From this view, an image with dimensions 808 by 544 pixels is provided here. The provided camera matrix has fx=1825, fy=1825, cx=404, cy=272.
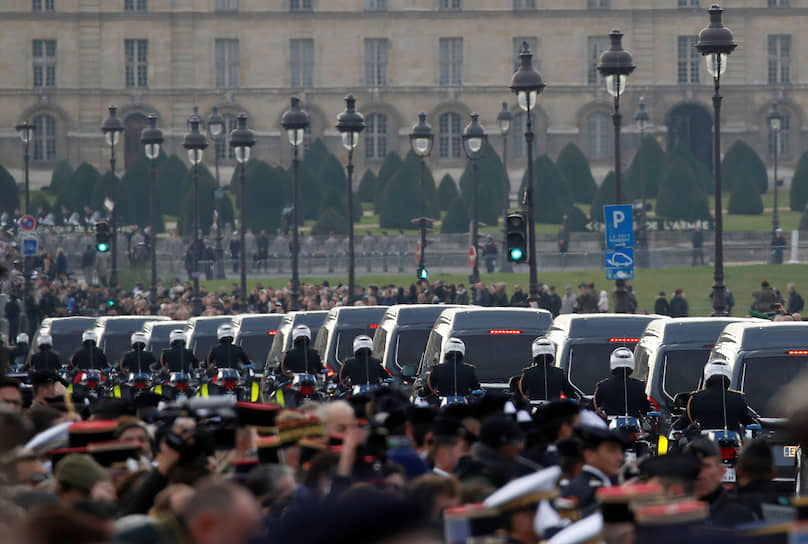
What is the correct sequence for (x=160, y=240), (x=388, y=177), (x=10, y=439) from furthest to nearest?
(x=388, y=177) < (x=160, y=240) < (x=10, y=439)

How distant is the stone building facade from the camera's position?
291ft

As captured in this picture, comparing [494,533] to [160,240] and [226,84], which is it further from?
[226,84]

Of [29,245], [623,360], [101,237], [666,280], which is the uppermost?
[101,237]

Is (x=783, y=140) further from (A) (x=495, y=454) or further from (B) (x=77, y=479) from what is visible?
(B) (x=77, y=479)

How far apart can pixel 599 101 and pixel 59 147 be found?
2648 cm

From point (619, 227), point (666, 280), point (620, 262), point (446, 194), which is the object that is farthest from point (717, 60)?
point (446, 194)

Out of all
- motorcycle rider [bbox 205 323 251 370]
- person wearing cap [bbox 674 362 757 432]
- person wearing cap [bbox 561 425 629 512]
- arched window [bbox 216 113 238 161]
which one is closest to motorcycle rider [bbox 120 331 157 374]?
motorcycle rider [bbox 205 323 251 370]

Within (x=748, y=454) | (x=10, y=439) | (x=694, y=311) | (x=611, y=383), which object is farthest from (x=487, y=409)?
(x=694, y=311)

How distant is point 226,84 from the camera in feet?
293

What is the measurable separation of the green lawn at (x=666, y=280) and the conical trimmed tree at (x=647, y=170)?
20688 millimetres

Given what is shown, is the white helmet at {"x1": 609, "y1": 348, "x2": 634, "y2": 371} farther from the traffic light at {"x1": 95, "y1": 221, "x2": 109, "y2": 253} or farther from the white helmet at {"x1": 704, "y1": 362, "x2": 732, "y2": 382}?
the traffic light at {"x1": 95, "y1": 221, "x2": 109, "y2": 253}

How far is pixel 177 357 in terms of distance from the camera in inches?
900

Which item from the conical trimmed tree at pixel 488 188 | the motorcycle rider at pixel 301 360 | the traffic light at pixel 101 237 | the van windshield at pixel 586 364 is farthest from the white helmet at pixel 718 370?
the conical trimmed tree at pixel 488 188

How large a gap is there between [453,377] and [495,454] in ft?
26.9
